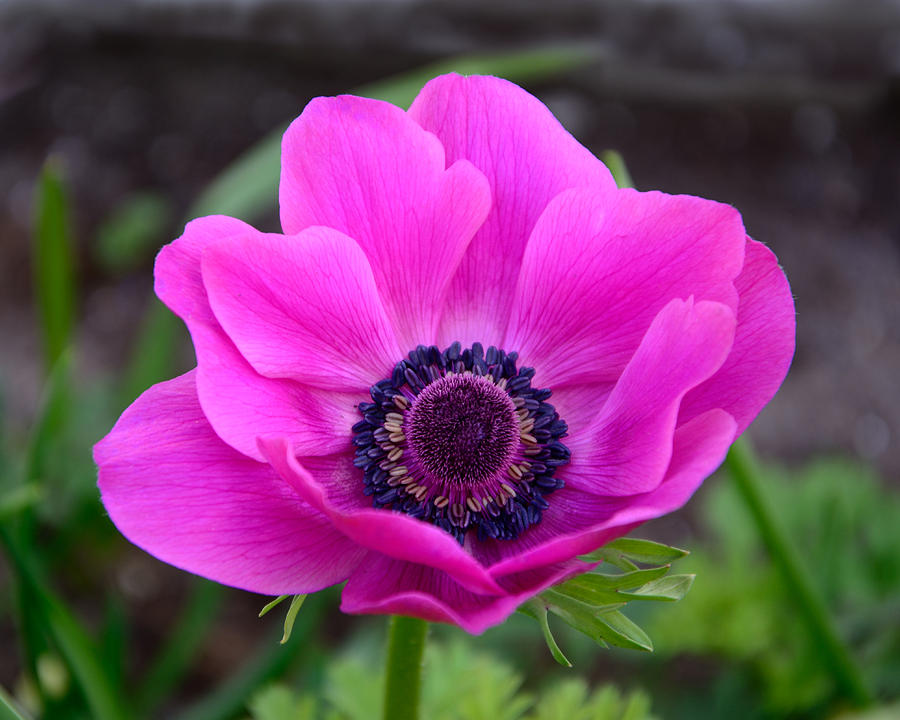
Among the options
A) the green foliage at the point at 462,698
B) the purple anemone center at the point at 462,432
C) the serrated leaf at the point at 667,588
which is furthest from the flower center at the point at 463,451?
the green foliage at the point at 462,698

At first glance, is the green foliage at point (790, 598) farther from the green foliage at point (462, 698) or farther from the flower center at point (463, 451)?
the flower center at point (463, 451)

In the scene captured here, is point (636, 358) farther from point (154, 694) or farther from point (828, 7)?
point (828, 7)

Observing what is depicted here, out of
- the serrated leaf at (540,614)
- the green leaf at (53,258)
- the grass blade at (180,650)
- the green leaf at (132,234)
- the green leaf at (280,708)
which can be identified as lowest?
the grass blade at (180,650)

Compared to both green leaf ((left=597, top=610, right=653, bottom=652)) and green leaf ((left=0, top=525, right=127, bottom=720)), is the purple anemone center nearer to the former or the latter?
green leaf ((left=597, top=610, right=653, bottom=652))

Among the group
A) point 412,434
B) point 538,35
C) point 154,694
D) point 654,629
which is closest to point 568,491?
point 412,434

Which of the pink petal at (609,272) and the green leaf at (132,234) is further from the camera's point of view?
the green leaf at (132,234)

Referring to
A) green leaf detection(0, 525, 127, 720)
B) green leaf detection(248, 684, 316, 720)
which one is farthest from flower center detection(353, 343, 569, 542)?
green leaf detection(0, 525, 127, 720)
